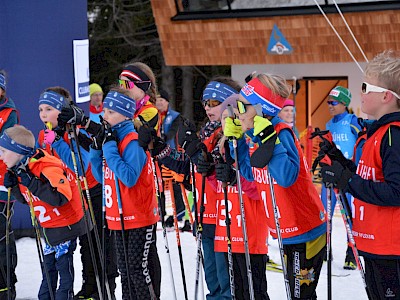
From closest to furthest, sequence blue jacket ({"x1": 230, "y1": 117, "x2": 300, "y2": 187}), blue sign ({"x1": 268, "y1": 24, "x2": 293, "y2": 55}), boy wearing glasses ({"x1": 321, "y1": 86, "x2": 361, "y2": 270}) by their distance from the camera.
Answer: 1. blue jacket ({"x1": 230, "y1": 117, "x2": 300, "y2": 187})
2. boy wearing glasses ({"x1": 321, "y1": 86, "x2": 361, "y2": 270})
3. blue sign ({"x1": 268, "y1": 24, "x2": 293, "y2": 55})

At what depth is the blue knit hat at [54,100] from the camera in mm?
6062

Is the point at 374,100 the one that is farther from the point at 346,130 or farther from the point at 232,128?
the point at 346,130

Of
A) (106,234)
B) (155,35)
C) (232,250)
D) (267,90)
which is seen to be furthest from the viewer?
(155,35)

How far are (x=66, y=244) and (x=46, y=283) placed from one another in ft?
1.18

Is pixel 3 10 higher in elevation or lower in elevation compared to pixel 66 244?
higher

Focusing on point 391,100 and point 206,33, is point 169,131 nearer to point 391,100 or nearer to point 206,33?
point 206,33

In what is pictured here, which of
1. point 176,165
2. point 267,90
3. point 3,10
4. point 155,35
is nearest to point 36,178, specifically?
point 176,165

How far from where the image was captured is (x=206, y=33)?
14.6m

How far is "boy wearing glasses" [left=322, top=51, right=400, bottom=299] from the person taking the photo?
3959 millimetres

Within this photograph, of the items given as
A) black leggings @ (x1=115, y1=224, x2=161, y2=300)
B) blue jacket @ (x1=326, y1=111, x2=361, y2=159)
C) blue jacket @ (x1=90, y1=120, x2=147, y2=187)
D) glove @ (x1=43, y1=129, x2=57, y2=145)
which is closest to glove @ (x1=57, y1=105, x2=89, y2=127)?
blue jacket @ (x1=90, y1=120, x2=147, y2=187)

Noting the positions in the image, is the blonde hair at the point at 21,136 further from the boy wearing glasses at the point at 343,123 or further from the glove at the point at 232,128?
the boy wearing glasses at the point at 343,123

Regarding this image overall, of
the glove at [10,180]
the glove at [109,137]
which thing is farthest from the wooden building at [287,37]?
the glove at [10,180]

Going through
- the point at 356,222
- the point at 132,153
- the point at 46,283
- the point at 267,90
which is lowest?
the point at 46,283

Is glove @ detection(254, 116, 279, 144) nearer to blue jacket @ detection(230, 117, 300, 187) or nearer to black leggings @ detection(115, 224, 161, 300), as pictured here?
blue jacket @ detection(230, 117, 300, 187)
